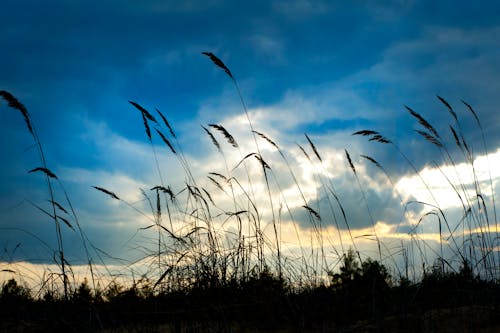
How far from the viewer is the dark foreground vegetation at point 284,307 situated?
2.90 metres

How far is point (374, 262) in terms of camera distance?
432 centimetres

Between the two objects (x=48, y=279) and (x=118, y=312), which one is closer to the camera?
(x=118, y=312)

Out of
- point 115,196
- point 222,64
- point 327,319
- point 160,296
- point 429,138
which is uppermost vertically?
point 222,64

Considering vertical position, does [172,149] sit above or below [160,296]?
above

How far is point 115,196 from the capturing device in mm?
4395

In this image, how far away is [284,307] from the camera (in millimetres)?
3402

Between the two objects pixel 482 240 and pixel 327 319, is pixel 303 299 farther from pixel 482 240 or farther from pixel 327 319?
pixel 482 240

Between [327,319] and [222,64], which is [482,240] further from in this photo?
[222,64]

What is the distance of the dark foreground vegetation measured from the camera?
290 centimetres

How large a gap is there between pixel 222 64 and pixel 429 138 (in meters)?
2.33

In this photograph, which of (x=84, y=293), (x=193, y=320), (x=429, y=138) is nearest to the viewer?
(x=193, y=320)

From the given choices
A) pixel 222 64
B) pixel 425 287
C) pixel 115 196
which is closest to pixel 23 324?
pixel 115 196

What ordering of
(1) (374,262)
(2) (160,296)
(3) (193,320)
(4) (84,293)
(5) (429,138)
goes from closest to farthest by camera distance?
(3) (193,320)
(2) (160,296)
(4) (84,293)
(1) (374,262)
(5) (429,138)

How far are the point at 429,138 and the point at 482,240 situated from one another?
1152mm
